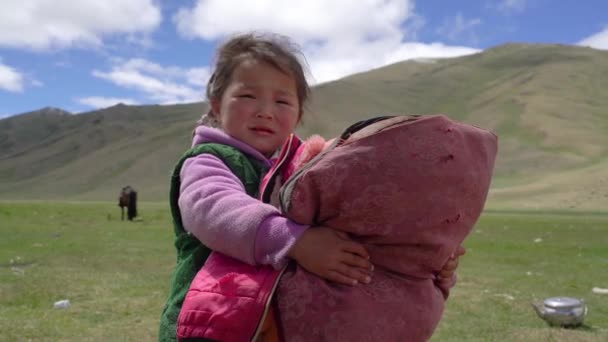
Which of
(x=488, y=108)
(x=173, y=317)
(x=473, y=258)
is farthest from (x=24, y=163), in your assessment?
(x=173, y=317)

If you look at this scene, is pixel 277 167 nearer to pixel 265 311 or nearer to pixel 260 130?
pixel 260 130

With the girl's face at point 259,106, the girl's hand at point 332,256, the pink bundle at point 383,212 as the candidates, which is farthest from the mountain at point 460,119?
the girl's hand at point 332,256

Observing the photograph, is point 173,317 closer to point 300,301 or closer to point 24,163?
point 300,301

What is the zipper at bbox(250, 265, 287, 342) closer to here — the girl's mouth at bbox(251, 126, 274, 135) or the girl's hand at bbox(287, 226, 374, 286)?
the girl's hand at bbox(287, 226, 374, 286)

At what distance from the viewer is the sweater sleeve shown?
1.66 m

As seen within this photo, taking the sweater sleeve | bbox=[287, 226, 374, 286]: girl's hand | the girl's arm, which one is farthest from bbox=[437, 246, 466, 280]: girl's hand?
the sweater sleeve

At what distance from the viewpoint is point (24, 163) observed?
407 feet

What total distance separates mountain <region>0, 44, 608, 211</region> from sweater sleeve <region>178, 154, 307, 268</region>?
46136 millimetres

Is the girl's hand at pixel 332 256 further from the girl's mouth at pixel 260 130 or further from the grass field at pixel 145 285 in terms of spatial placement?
the grass field at pixel 145 285

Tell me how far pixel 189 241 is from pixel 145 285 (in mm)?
7033

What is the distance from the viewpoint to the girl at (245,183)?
1.66 metres

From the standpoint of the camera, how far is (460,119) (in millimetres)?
101188

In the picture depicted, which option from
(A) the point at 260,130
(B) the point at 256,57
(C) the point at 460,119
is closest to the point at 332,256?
(A) the point at 260,130

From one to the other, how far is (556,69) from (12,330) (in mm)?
128387
